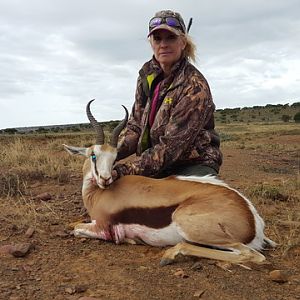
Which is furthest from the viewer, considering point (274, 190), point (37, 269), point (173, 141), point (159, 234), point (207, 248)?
point (274, 190)

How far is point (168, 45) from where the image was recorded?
5582 mm

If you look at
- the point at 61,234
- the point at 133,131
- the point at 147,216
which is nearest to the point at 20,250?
the point at 61,234

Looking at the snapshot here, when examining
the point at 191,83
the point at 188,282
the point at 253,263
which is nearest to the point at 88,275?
the point at 188,282

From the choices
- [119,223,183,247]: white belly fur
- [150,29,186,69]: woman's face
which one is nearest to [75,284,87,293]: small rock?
[119,223,183,247]: white belly fur

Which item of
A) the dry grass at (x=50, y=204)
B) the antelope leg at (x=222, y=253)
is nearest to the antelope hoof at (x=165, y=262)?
the antelope leg at (x=222, y=253)

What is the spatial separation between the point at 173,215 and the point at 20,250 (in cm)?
146

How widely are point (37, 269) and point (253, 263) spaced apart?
1859 millimetres

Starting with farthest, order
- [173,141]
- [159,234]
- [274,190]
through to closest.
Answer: [274,190] → [173,141] → [159,234]

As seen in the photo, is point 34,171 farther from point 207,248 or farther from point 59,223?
point 207,248

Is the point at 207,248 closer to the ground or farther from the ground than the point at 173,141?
closer to the ground

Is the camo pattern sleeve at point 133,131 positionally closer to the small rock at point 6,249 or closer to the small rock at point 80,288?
the small rock at point 6,249

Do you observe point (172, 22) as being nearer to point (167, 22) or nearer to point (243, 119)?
point (167, 22)

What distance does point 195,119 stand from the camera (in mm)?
5223

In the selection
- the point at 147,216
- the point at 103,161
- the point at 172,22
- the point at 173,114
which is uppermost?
the point at 172,22
